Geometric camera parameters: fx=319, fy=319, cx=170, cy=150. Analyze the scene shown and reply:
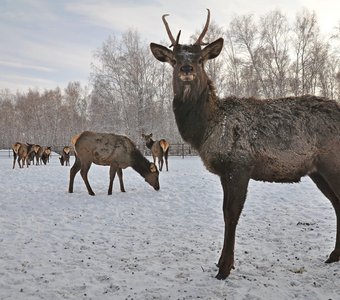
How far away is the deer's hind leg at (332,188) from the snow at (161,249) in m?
0.15

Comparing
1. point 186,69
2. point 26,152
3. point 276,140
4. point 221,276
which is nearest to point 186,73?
point 186,69

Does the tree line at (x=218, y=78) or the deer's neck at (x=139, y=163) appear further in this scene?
the tree line at (x=218, y=78)

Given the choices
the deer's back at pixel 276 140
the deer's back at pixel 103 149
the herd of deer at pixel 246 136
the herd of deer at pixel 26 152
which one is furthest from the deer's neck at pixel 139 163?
the herd of deer at pixel 26 152

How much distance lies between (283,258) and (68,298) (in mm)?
2739

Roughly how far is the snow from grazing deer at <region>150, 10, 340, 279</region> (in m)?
0.44

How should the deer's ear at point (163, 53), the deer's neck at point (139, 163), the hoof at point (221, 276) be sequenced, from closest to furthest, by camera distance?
the hoof at point (221, 276) < the deer's ear at point (163, 53) < the deer's neck at point (139, 163)

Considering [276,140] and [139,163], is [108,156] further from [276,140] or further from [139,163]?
[276,140]

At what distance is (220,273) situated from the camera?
12.0ft

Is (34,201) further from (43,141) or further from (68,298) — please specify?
(43,141)

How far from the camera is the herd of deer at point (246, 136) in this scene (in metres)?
3.80

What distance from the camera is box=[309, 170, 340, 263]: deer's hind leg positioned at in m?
3.83

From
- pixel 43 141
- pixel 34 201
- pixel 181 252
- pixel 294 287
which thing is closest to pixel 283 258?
pixel 294 287

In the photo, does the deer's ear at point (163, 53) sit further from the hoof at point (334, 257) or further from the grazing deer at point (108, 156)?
the grazing deer at point (108, 156)

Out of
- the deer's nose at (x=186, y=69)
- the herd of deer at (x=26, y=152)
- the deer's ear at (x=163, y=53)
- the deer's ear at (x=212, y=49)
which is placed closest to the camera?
the deer's nose at (x=186, y=69)
